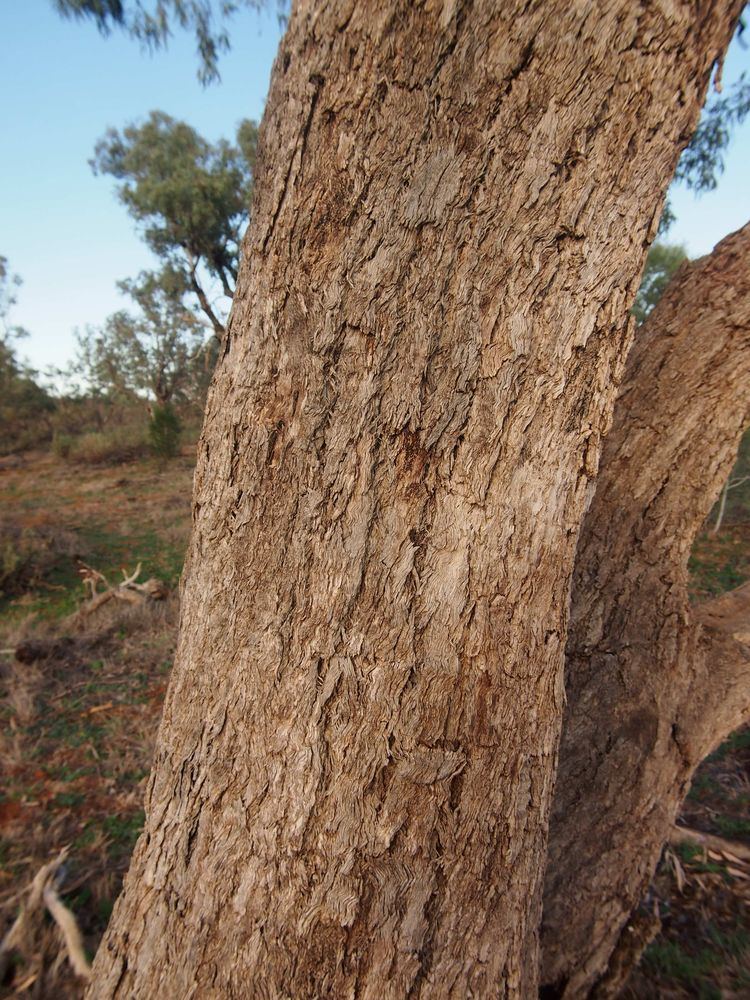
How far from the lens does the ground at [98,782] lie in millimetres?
2529

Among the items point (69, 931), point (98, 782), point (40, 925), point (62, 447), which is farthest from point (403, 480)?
point (62, 447)

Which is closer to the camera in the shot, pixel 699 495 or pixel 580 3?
pixel 580 3

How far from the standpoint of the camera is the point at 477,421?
4.12 ft

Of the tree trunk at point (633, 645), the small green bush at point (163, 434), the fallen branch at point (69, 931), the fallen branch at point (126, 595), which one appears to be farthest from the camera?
the small green bush at point (163, 434)

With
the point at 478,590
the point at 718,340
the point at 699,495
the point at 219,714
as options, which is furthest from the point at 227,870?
the point at 718,340

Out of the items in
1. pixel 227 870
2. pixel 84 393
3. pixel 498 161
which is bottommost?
pixel 227 870

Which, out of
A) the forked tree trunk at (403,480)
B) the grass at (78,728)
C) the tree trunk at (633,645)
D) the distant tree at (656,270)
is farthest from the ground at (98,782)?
the distant tree at (656,270)

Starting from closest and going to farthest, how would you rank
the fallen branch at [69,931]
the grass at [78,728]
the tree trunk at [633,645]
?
1. the tree trunk at [633,645]
2. the fallen branch at [69,931]
3. the grass at [78,728]

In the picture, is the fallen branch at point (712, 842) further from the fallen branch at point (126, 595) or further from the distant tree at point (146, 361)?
the distant tree at point (146, 361)

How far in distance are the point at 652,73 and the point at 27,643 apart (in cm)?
585

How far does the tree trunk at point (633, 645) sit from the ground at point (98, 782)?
81 cm

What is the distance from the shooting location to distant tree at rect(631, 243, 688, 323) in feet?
37.4

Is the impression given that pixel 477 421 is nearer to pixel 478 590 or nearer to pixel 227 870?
pixel 478 590

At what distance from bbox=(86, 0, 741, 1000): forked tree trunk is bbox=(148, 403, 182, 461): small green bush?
19.8m
